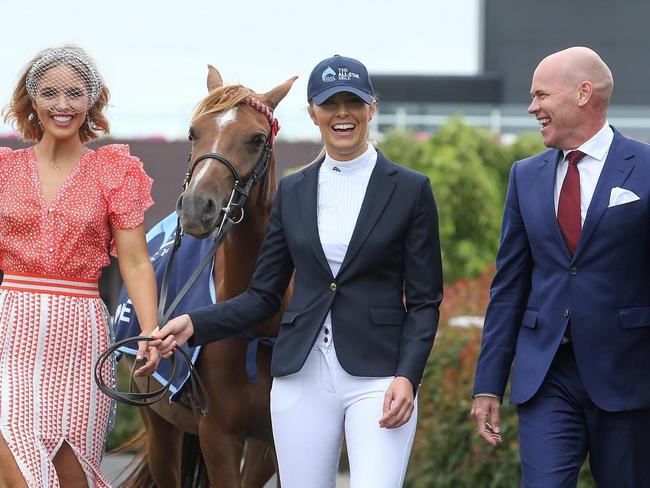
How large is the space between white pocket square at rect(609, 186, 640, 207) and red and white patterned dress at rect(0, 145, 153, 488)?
5.23 feet

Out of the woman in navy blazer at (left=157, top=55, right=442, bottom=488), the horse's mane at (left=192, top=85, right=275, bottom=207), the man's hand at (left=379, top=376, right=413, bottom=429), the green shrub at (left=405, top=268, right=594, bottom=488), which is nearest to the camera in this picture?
the man's hand at (left=379, top=376, right=413, bottom=429)

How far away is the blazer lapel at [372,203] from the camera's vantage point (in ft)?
13.8

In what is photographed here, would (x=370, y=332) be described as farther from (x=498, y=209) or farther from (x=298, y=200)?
(x=498, y=209)

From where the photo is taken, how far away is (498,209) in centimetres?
1312

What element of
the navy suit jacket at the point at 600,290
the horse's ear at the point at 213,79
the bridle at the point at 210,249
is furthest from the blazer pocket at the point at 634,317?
the horse's ear at the point at 213,79

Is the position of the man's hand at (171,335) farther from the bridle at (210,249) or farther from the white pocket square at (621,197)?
the white pocket square at (621,197)

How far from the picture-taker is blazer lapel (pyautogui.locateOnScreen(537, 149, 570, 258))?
428 cm

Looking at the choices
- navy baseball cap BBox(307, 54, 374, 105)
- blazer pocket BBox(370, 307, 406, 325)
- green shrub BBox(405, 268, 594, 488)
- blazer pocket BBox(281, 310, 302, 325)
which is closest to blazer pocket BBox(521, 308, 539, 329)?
blazer pocket BBox(370, 307, 406, 325)

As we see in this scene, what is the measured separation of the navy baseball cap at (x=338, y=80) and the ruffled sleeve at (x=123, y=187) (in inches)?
27.1

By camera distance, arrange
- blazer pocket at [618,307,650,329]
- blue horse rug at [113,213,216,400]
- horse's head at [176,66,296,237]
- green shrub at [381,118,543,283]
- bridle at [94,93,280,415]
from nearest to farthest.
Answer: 1. blazer pocket at [618,307,650,329]
2. bridle at [94,93,280,415]
3. horse's head at [176,66,296,237]
4. blue horse rug at [113,213,216,400]
5. green shrub at [381,118,543,283]

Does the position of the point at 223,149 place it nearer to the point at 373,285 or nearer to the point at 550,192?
the point at 373,285

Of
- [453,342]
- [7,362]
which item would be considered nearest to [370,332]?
[7,362]

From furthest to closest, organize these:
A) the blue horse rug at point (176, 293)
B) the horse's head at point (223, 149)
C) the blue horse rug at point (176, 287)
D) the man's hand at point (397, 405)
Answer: the blue horse rug at point (176, 287) → the blue horse rug at point (176, 293) → the horse's head at point (223, 149) → the man's hand at point (397, 405)

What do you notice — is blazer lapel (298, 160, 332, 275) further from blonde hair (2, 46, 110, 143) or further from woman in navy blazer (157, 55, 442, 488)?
blonde hair (2, 46, 110, 143)
